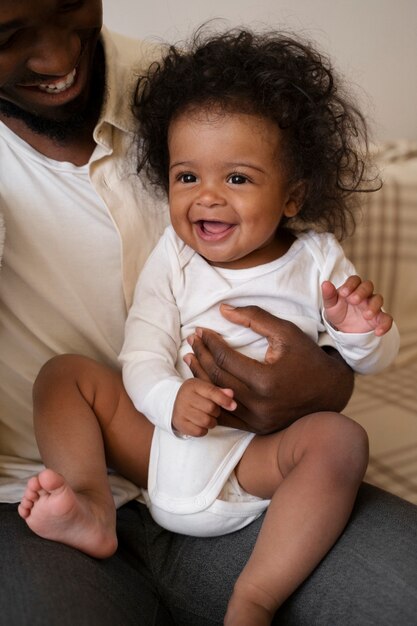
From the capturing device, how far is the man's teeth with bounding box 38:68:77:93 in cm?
139

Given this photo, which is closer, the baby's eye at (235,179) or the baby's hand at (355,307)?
the baby's hand at (355,307)

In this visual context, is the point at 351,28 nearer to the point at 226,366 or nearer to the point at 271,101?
the point at 271,101

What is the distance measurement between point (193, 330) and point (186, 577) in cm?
40

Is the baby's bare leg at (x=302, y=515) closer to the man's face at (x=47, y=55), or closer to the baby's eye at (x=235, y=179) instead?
the baby's eye at (x=235, y=179)

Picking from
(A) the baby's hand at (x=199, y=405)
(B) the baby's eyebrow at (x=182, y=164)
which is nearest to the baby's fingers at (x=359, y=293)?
(A) the baby's hand at (x=199, y=405)

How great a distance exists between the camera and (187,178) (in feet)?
4.60

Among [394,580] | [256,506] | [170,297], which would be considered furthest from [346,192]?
[394,580]

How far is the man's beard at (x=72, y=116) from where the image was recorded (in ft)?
4.70

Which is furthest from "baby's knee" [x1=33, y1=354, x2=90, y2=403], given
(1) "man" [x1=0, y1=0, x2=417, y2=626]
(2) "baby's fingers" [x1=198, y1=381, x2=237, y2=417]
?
(2) "baby's fingers" [x1=198, y1=381, x2=237, y2=417]

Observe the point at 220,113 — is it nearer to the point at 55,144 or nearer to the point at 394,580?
the point at 55,144

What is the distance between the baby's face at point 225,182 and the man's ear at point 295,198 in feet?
0.17

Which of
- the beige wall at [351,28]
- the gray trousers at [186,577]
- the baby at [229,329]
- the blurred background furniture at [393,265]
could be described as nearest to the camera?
the gray trousers at [186,577]

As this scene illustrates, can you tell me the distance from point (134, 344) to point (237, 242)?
24 centimetres

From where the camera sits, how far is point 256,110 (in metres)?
1.39
